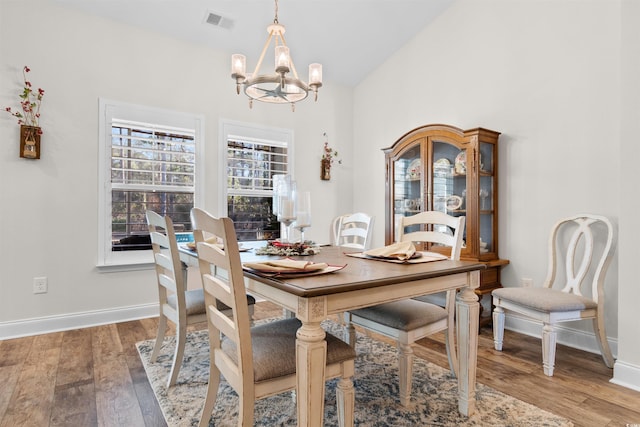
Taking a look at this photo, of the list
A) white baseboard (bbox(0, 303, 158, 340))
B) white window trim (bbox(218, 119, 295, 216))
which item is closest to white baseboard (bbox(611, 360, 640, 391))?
white window trim (bbox(218, 119, 295, 216))

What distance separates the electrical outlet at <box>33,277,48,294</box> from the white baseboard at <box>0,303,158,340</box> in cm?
22

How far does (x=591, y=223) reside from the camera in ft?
8.31

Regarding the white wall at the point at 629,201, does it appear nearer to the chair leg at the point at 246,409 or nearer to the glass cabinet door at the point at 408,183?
the glass cabinet door at the point at 408,183

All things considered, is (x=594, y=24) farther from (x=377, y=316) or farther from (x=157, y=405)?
(x=157, y=405)

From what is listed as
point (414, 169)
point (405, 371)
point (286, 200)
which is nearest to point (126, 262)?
point (286, 200)

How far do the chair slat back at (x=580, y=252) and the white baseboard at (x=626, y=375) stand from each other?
409 mm

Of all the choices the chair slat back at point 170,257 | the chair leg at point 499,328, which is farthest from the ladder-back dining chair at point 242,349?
the chair leg at point 499,328

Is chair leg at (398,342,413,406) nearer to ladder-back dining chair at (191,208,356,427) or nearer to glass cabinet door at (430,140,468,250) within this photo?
ladder-back dining chair at (191,208,356,427)

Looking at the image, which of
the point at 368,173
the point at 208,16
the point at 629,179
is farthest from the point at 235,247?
the point at 368,173

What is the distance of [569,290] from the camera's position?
2.58 m

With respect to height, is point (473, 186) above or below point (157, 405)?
above

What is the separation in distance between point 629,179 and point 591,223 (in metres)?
0.58

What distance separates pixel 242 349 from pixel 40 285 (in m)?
2.65

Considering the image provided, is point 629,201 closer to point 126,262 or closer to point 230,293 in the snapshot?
point 230,293
